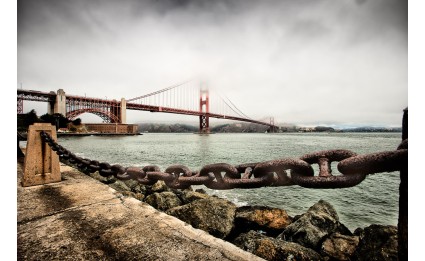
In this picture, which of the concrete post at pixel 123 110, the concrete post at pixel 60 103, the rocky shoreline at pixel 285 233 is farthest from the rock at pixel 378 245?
the concrete post at pixel 60 103

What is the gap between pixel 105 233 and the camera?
1232 millimetres

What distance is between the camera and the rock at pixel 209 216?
10.1 feet

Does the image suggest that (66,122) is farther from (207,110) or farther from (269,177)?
(269,177)

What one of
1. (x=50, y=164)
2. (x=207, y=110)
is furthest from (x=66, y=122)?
(x=50, y=164)

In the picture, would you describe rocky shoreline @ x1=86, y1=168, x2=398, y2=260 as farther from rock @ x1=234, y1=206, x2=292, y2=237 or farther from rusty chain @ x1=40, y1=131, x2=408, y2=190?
rusty chain @ x1=40, y1=131, x2=408, y2=190

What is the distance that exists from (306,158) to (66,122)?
47613mm

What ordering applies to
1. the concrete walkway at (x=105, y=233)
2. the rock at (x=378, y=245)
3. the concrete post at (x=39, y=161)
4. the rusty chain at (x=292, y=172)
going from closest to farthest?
the rusty chain at (x=292, y=172)
the concrete walkway at (x=105, y=233)
the concrete post at (x=39, y=161)
the rock at (x=378, y=245)

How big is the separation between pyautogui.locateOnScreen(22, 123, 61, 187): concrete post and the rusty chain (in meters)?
1.15

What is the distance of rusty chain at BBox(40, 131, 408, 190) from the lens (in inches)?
28.9

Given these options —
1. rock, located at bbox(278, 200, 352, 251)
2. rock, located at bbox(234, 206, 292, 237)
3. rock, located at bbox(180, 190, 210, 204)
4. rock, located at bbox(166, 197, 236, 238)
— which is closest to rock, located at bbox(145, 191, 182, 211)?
rock, located at bbox(180, 190, 210, 204)

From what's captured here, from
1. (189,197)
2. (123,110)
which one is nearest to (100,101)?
(123,110)

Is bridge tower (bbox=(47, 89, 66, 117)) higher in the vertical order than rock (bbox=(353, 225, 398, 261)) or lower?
higher

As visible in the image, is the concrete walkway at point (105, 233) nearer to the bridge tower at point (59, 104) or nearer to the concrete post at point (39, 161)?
the concrete post at point (39, 161)

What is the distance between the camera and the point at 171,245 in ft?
3.68
